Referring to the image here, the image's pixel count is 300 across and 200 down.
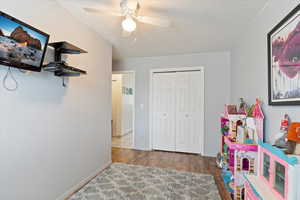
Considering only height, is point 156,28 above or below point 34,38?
above

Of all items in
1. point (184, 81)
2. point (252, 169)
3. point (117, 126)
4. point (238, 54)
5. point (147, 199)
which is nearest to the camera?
point (252, 169)

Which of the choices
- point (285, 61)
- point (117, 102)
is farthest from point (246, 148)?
point (117, 102)

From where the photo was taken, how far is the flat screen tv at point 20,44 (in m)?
1.11

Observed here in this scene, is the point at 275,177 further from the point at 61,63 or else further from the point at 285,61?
the point at 61,63

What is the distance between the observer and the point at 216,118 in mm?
3266

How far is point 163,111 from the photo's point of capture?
365 centimetres

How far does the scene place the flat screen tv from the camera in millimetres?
1115

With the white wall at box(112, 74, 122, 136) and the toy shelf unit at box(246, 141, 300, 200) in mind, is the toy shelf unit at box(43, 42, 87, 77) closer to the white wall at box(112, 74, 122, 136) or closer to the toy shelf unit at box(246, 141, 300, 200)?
the toy shelf unit at box(246, 141, 300, 200)

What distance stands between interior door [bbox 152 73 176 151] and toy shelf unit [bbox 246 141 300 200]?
8.08 feet

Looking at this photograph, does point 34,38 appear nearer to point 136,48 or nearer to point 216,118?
point 136,48

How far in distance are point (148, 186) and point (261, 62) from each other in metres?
2.19

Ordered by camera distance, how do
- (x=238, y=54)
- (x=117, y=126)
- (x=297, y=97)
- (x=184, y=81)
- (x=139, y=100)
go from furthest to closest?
(x=117, y=126) → (x=139, y=100) → (x=184, y=81) → (x=238, y=54) → (x=297, y=97)

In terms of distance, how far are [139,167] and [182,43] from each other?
8.17 ft

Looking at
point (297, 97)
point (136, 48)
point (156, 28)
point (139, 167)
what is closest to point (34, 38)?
point (156, 28)
